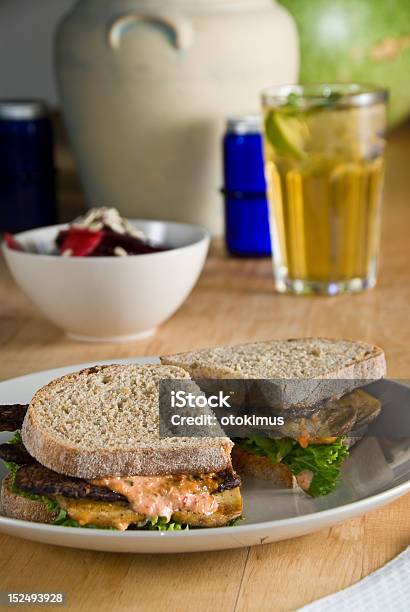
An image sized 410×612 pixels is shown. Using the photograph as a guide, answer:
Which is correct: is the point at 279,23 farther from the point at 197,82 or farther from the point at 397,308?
the point at 397,308

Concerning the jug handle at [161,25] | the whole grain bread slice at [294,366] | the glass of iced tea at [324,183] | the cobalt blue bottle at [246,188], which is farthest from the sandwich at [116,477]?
the jug handle at [161,25]

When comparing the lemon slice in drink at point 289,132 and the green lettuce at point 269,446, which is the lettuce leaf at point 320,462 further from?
→ the lemon slice in drink at point 289,132

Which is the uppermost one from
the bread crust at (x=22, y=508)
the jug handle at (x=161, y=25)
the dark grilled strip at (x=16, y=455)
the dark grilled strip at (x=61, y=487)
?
the jug handle at (x=161, y=25)

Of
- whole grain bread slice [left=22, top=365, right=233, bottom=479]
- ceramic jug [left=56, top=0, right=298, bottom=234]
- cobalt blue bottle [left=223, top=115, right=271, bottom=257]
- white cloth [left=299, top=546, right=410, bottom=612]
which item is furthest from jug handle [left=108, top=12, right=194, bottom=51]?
white cloth [left=299, top=546, right=410, bottom=612]

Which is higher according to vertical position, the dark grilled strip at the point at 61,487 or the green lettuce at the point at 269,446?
the dark grilled strip at the point at 61,487

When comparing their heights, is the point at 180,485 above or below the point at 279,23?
below

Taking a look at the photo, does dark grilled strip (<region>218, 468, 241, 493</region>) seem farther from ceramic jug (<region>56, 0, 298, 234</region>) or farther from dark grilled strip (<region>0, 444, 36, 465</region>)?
ceramic jug (<region>56, 0, 298, 234</region>)

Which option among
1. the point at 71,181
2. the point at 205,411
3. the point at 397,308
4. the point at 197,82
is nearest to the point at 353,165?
the point at 397,308
